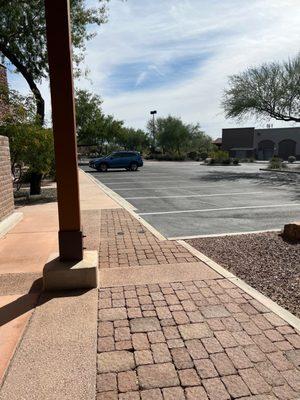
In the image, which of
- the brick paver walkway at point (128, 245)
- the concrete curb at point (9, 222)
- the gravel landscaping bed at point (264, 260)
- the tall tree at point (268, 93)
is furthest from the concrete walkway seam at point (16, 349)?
the tall tree at point (268, 93)

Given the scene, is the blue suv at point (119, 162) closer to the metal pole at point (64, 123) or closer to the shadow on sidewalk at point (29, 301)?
the metal pole at point (64, 123)

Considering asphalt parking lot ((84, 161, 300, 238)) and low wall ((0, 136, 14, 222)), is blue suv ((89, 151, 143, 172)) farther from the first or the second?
low wall ((0, 136, 14, 222))

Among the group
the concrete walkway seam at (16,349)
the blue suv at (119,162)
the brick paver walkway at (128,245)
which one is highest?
the blue suv at (119,162)

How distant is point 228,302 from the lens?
3.92 m

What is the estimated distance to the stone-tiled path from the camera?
2592 millimetres

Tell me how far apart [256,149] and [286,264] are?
68.1 meters

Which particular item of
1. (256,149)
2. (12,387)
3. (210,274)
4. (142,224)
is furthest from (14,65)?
(256,149)

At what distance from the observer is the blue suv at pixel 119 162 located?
30.6 meters

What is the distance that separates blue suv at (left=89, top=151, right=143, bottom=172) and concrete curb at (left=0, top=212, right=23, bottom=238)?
876 inches

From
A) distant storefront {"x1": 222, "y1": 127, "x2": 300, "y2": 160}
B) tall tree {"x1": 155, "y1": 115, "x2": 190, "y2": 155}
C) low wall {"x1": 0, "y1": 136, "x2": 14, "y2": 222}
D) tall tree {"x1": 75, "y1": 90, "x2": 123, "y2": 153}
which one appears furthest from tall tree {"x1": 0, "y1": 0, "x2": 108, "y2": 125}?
distant storefront {"x1": 222, "y1": 127, "x2": 300, "y2": 160}

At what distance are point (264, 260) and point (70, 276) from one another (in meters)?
2.87

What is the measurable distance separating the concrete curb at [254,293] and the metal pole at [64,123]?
6.18ft

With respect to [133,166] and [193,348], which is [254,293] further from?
[133,166]

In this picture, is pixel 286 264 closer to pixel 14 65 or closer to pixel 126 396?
pixel 126 396
